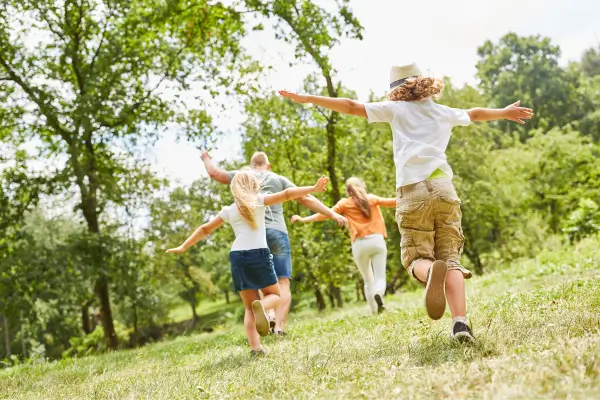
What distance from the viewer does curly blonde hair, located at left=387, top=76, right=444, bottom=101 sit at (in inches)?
184

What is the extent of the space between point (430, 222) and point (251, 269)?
6.80 ft

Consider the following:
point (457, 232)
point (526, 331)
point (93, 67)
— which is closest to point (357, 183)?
point (457, 232)

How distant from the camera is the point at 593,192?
2517cm

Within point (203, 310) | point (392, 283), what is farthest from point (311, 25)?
point (203, 310)

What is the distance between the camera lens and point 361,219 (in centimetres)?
882

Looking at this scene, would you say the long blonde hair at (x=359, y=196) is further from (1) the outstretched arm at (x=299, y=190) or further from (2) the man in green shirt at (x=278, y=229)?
(1) the outstretched arm at (x=299, y=190)

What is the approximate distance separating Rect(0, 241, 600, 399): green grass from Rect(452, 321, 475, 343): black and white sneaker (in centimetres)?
6

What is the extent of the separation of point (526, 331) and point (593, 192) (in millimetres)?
24101

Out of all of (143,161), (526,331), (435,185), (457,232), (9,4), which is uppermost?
(9,4)

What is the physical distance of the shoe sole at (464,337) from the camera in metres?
3.97

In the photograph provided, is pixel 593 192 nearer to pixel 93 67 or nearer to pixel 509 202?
pixel 509 202

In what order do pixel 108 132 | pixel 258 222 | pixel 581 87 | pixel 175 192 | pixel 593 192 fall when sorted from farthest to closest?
pixel 581 87 → pixel 175 192 → pixel 593 192 → pixel 108 132 → pixel 258 222

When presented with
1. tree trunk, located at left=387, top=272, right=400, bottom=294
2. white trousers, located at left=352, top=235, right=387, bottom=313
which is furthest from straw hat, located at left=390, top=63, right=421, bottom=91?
tree trunk, located at left=387, top=272, right=400, bottom=294

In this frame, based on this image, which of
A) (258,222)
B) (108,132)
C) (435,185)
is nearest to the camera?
(435,185)
